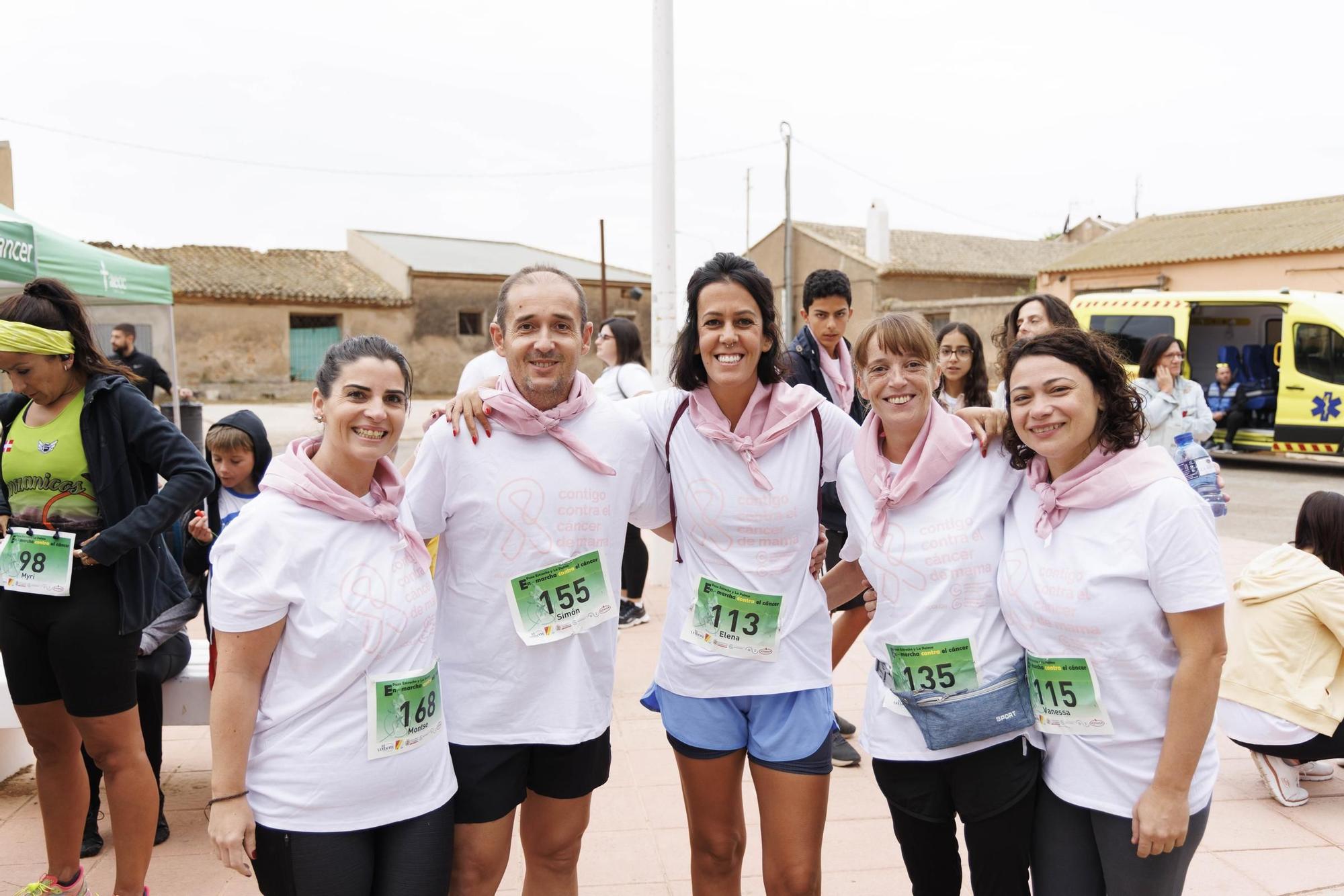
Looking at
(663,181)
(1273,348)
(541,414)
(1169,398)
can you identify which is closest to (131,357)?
(663,181)

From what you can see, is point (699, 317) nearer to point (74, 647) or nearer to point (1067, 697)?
point (1067, 697)

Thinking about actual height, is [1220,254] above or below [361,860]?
above

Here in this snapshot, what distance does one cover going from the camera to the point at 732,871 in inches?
96.7

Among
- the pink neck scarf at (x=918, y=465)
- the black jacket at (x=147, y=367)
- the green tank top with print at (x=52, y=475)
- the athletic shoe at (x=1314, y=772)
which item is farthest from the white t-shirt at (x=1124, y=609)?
the black jacket at (x=147, y=367)

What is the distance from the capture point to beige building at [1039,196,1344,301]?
65.6 feet

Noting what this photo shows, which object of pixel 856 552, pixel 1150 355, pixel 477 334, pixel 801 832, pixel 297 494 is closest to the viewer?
pixel 297 494

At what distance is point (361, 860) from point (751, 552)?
3.63 ft

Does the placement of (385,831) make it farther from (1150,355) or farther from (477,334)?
(477,334)

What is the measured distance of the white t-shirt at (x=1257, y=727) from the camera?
353 centimetres

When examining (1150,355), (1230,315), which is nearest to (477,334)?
(1230,315)

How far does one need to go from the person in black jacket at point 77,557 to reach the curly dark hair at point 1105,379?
2420 mm

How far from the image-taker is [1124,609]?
1.90 m

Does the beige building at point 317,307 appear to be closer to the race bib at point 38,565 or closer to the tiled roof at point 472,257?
the tiled roof at point 472,257

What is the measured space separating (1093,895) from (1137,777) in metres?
0.32
